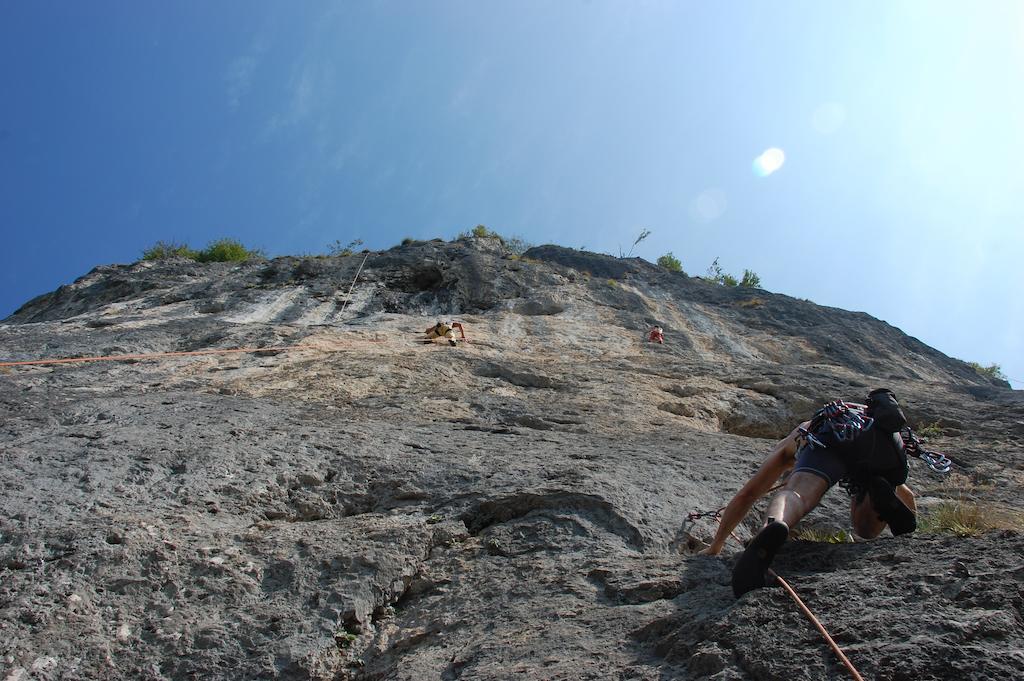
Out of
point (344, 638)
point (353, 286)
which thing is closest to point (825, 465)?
point (344, 638)

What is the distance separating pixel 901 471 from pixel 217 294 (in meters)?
11.4

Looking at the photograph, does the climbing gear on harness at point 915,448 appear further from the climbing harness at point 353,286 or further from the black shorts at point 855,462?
the climbing harness at point 353,286

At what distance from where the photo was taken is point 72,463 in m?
4.62

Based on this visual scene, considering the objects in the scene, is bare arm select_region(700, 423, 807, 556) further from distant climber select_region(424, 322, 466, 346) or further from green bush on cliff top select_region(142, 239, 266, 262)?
green bush on cliff top select_region(142, 239, 266, 262)

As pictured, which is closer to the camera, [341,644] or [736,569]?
[736,569]

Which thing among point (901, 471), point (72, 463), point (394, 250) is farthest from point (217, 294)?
point (901, 471)

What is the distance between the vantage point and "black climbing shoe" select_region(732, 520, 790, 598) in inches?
124

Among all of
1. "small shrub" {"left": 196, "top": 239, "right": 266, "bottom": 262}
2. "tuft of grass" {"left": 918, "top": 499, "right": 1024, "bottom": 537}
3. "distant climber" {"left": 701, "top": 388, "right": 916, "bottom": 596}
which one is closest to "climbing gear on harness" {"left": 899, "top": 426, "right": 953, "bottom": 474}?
"distant climber" {"left": 701, "top": 388, "right": 916, "bottom": 596}

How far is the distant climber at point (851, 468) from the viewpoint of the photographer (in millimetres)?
3732

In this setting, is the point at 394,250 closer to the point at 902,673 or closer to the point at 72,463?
the point at 72,463

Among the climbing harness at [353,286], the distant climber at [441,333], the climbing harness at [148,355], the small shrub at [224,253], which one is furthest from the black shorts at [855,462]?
the small shrub at [224,253]

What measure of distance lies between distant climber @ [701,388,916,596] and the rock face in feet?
1.01

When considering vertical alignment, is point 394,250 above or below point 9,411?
above

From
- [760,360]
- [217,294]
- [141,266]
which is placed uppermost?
[141,266]
